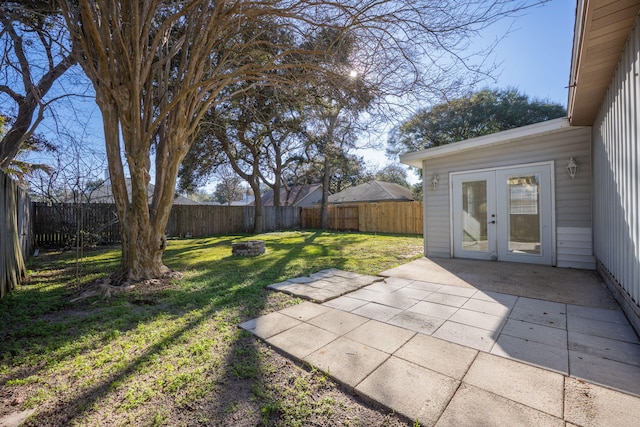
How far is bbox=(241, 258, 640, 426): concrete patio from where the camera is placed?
1.52 meters

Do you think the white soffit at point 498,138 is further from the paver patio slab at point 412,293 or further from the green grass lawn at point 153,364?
the green grass lawn at point 153,364

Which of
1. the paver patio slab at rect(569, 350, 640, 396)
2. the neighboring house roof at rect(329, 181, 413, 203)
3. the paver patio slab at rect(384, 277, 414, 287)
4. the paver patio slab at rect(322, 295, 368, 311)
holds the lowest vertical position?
the paver patio slab at rect(322, 295, 368, 311)

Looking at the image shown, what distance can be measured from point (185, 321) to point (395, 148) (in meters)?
18.5

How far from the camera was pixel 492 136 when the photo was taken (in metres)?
5.36

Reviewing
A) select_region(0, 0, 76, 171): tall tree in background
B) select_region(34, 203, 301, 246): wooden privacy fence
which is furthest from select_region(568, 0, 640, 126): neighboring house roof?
select_region(34, 203, 301, 246): wooden privacy fence

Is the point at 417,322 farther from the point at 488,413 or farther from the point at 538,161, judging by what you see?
the point at 538,161

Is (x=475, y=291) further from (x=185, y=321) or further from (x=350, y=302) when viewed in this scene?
(x=185, y=321)

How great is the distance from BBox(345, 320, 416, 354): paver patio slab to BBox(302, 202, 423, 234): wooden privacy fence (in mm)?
9946

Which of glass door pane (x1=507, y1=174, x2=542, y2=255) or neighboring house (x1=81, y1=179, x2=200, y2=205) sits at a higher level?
neighboring house (x1=81, y1=179, x2=200, y2=205)

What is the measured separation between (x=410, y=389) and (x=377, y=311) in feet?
4.50

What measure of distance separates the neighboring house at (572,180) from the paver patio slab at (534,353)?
943 mm

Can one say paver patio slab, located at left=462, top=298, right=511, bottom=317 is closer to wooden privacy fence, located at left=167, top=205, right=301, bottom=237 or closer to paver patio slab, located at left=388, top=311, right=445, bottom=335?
paver patio slab, located at left=388, top=311, right=445, bottom=335

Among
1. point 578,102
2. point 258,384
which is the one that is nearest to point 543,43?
point 578,102

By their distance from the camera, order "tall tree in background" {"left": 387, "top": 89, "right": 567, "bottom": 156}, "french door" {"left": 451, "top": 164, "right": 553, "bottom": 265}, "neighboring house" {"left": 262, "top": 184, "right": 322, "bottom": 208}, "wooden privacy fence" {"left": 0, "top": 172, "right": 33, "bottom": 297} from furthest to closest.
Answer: "neighboring house" {"left": 262, "top": 184, "right": 322, "bottom": 208}, "tall tree in background" {"left": 387, "top": 89, "right": 567, "bottom": 156}, "french door" {"left": 451, "top": 164, "right": 553, "bottom": 265}, "wooden privacy fence" {"left": 0, "top": 172, "right": 33, "bottom": 297}
